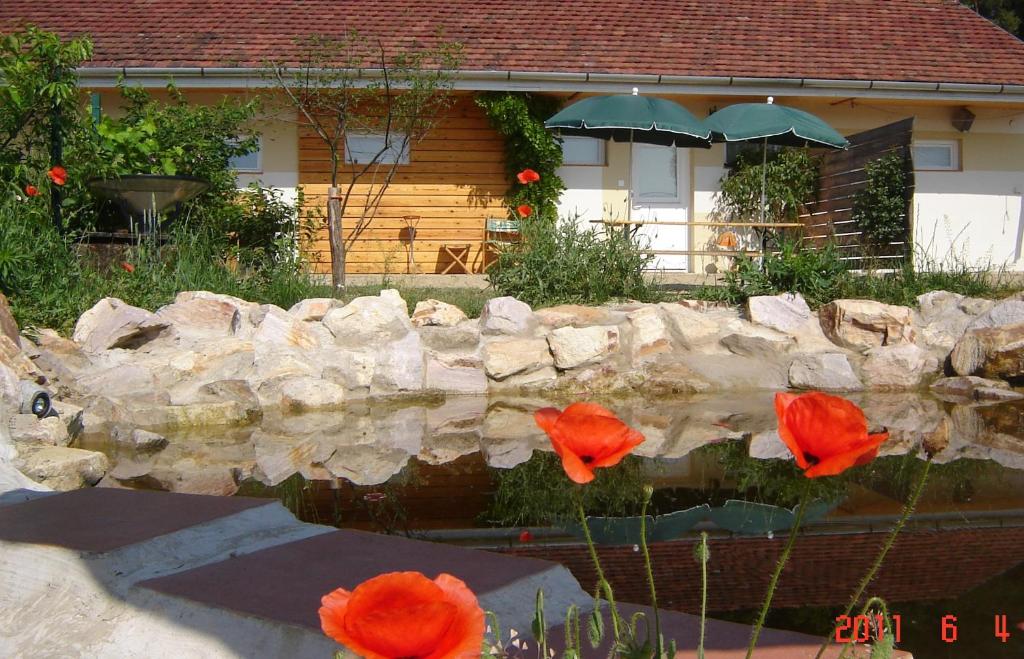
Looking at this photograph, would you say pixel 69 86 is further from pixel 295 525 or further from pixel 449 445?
pixel 295 525

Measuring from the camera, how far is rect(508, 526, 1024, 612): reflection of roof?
2447 millimetres

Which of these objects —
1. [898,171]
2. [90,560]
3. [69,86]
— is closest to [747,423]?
[90,560]

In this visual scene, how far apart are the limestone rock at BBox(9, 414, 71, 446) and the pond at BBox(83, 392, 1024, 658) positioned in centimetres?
29

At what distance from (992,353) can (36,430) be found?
6.74 metres

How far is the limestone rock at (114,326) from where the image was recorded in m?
6.77

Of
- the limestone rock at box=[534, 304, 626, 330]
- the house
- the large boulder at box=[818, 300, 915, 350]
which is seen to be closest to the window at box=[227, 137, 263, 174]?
the house

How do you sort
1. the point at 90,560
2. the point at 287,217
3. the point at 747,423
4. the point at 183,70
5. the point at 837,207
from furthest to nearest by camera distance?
the point at 837,207, the point at 183,70, the point at 287,217, the point at 747,423, the point at 90,560

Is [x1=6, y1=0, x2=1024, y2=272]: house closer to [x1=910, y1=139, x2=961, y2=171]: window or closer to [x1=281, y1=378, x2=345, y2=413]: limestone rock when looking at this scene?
[x1=910, y1=139, x2=961, y2=171]: window

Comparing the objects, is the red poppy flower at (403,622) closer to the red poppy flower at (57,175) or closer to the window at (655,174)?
the red poppy flower at (57,175)

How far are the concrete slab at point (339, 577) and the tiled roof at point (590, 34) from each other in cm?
1105

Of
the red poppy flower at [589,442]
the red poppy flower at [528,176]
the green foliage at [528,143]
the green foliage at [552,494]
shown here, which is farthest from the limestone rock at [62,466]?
the green foliage at [528,143]

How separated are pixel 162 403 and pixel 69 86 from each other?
3.39 meters

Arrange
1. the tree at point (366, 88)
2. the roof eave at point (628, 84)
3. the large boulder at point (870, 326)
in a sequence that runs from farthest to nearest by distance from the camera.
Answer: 1. the roof eave at point (628, 84)
2. the tree at point (366, 88)
3. the large boulder at point (870, 326)

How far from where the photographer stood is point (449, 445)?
5164 millimetres
